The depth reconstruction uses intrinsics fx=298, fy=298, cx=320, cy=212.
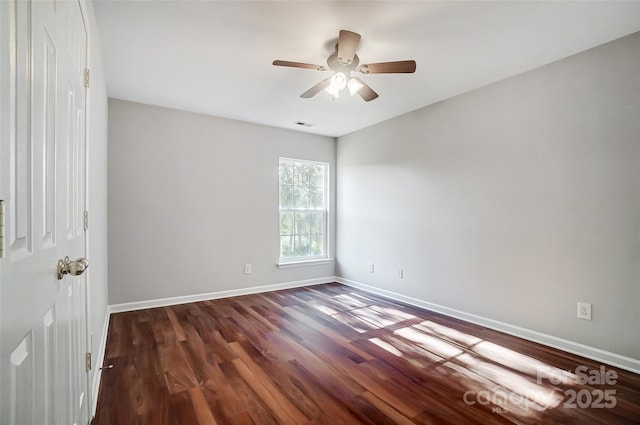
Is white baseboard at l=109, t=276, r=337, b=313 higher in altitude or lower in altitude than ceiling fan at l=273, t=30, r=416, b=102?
lower

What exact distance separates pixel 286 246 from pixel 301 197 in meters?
0.85

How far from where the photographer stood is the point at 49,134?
899mm

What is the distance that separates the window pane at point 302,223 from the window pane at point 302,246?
8 centimetres

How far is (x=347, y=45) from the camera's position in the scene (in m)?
2.10

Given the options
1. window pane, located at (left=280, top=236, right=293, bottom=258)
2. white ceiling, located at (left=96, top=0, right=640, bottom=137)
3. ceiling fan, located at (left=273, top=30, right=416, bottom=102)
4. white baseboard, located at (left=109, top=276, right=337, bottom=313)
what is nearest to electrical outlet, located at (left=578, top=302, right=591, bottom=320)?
white ceiling, located at (left=96, top=0, right=640, bottom=137)

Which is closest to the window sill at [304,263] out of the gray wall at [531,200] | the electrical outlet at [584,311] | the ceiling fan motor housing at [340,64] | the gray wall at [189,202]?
the gray wall at [189,202]

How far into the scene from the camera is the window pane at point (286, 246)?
4.78 metres

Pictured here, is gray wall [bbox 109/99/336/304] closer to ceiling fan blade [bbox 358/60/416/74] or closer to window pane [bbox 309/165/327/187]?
window pane [bbox 309/165/327/187]

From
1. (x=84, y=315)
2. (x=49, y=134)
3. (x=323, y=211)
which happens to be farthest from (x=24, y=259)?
(x=323, y=211)

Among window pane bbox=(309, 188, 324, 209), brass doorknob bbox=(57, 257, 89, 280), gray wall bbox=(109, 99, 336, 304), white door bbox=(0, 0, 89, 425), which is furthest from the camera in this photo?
window pane bbox=(309, 188, 324, 209)

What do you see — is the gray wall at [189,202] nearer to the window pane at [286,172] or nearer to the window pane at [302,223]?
the window pane at [286,172]

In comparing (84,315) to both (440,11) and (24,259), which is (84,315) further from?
(440,11)

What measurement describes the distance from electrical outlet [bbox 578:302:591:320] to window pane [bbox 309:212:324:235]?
3.49 metres

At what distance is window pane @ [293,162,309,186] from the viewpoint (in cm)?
496
